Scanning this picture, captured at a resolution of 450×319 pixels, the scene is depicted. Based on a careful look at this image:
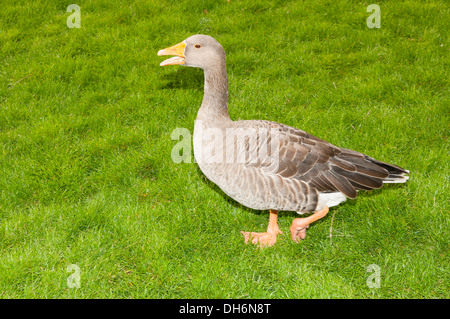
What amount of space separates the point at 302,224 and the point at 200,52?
75.4 inches

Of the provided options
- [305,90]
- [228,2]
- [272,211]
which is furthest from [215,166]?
[228,2]

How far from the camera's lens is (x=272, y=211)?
12.8ft

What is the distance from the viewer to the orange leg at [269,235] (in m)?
3.76

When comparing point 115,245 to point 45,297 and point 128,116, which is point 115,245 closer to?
point 45,297

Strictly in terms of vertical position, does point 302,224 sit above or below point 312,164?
below

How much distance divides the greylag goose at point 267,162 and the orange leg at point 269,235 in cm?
1

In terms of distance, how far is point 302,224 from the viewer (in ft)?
11.9
